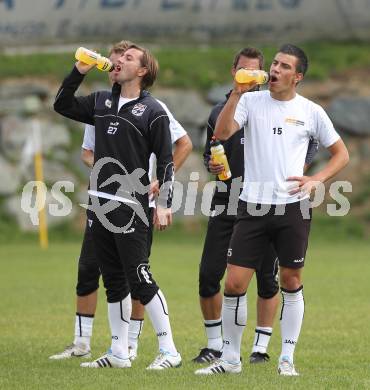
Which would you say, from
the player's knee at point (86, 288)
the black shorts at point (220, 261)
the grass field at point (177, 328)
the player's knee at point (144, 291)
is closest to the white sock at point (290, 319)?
the grass field at point (177, 328)

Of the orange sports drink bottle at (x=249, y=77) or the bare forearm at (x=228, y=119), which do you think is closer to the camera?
the orange sports drink bottle at (x=249, y=77)

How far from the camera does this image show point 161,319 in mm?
7602

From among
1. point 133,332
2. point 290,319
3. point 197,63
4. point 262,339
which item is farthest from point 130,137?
point 197,63

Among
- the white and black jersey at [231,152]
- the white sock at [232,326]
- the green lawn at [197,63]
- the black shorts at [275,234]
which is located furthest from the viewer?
the green lawn at [197,63]

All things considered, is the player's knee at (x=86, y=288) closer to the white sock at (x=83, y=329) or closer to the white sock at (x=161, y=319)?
the white sock at (x=83, y=329)

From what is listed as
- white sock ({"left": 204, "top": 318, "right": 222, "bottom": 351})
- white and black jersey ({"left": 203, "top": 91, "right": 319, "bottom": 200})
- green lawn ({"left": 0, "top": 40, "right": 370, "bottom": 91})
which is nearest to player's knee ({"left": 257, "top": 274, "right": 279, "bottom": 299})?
white sock ({"left": 204, "top": 318, "right": 222, "bottom": 351})

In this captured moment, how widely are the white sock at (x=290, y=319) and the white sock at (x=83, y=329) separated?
6.01 feet

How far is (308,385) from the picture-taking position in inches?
272

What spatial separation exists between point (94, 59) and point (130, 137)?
59 cm

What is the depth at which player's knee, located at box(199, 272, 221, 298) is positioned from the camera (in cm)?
846

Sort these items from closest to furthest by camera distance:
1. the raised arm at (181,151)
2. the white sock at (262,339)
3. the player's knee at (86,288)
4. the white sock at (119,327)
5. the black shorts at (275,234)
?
the black shorts at (275,234) → the white sock at (119,327) → the raised arm at (181,151) → the white sock at (262,339) → the player's knee at (86,288)

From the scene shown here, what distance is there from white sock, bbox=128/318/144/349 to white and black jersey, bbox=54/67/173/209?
128 centimetres

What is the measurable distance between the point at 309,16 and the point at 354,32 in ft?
3.83

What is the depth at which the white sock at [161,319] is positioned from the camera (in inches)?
298
